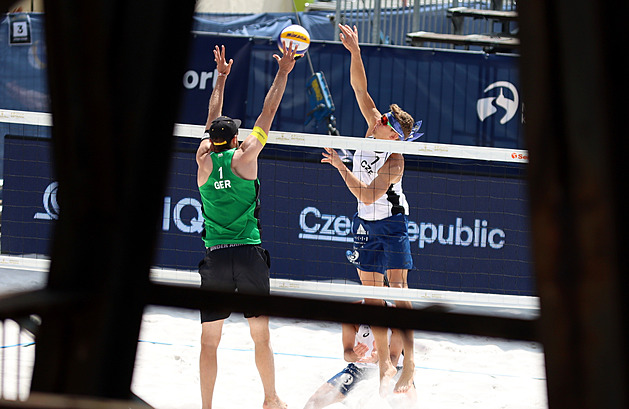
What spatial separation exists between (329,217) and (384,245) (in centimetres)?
269

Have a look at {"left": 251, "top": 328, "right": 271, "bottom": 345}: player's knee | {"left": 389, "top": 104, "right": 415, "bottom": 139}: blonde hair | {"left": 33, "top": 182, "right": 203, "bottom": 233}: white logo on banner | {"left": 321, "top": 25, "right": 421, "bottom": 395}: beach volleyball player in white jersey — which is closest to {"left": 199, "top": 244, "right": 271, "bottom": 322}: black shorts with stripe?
{"left": 251, "top": 328, "right": 271, "bottom": 345}: player's knee

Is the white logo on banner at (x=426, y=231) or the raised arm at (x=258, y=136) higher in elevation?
the raised arm at (x=258, y=136)

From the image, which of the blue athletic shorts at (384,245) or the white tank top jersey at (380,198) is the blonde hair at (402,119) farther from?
the blue athletic shorts at (384,245)

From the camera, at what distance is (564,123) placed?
795 mm

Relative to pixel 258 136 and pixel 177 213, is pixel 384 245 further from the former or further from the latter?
pixel 177 213

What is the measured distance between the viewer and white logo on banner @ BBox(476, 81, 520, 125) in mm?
9305

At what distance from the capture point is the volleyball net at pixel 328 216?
7.71 meters

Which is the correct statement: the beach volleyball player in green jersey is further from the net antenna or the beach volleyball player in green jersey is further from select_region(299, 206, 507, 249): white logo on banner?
the net antenna

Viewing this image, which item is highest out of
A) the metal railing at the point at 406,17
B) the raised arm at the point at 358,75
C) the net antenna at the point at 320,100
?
the metal railing at the point at 406,17

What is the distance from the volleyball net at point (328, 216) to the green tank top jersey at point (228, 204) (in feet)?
9.20

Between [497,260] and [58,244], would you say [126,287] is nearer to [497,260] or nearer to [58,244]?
[58,244]

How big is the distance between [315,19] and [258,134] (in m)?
7.67

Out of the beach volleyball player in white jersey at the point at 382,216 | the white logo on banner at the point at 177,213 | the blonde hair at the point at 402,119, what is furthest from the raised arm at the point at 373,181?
the white logo on banner at the point at 177,213

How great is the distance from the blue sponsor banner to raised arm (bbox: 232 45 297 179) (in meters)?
2.83
